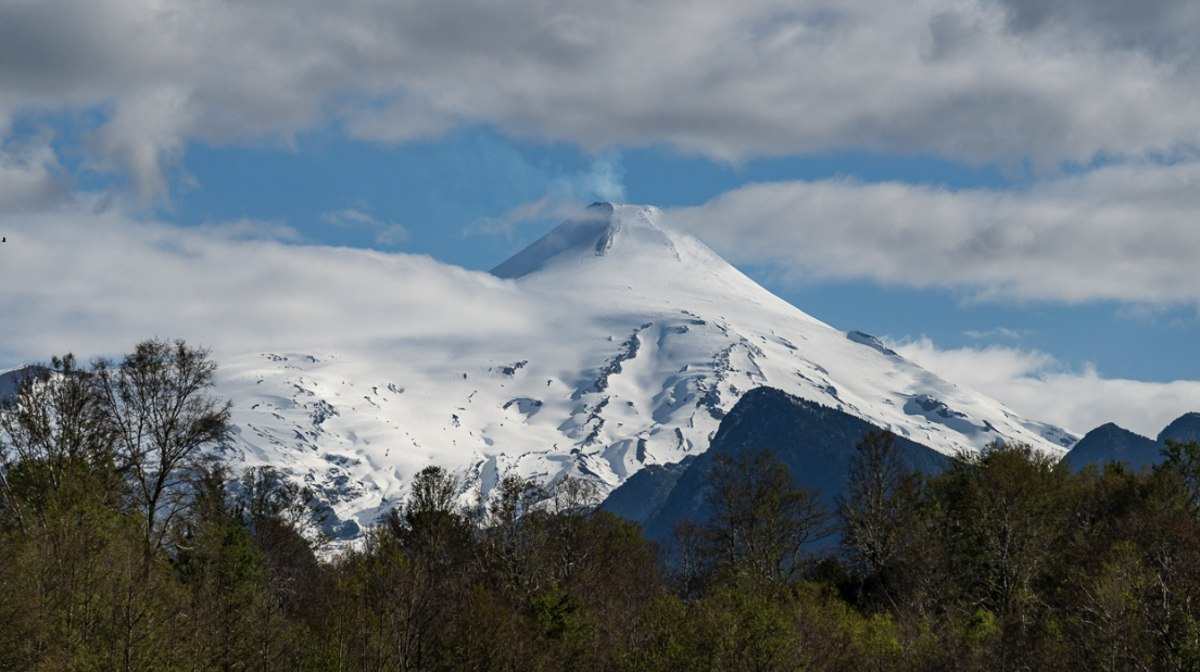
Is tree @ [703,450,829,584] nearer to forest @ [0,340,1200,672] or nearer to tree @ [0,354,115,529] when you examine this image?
forest @ [0,340,1200,672]

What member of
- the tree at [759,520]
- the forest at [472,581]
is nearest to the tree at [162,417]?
the forest at [472,581]

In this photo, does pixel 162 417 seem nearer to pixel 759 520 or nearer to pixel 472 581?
pixel 472 581

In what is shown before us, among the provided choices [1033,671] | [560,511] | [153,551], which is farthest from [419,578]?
[560,511]

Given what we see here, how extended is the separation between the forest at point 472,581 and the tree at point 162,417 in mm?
110

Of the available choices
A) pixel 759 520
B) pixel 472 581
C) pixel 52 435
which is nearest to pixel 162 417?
pixel 52 435

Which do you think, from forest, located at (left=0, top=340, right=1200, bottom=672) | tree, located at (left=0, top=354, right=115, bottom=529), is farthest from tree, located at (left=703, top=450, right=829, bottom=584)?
tree, located at (left=0, top=354, right=115, bottom=529)

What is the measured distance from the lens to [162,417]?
5612 centimetres

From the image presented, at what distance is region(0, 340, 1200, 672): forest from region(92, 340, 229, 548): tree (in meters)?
0.11

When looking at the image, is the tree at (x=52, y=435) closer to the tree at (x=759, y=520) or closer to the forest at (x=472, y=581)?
the forest at (x=472, y=581)

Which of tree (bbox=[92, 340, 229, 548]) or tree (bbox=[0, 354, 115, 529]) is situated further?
tree (bbox=[0, 354, 115, 529])

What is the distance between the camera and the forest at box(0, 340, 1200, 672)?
5241 cm

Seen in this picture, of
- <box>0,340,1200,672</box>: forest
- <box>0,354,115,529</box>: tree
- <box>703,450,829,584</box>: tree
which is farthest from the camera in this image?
<box>703,450,829,584</box>: tree

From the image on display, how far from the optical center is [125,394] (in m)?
56.5

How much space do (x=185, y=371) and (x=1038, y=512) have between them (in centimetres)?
5066
